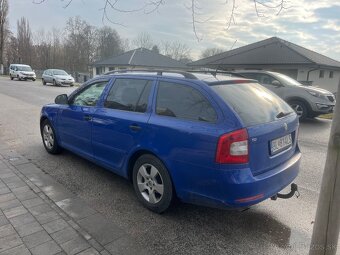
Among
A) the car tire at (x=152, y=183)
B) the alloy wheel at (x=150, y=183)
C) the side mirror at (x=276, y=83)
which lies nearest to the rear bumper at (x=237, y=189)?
the car tire at (x=152, y=183)

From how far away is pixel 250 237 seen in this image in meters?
3.14

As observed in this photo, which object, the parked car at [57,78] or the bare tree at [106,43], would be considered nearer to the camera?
the parked car at [57,78]

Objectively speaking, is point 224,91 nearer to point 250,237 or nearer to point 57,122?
point 250,237

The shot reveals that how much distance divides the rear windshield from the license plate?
0.79 feet

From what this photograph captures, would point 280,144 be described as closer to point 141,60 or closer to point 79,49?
point 141,60

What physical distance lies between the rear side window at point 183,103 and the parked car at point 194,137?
0.01 meters

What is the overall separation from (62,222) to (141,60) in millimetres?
42764

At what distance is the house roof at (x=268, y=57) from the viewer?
85.4 feet

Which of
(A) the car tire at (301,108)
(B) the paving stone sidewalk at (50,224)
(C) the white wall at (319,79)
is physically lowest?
(B) the paving stone sidewalk at (50,224)

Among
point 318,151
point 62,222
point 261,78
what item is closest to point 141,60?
point 261,78

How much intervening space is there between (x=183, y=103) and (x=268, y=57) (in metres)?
26.4

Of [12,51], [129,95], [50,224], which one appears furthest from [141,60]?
[50,224]

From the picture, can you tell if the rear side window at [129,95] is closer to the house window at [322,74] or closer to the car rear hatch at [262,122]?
the car rear hatch at [262,122]

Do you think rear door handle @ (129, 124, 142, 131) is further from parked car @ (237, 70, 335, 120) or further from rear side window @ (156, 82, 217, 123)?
parked car @ (237, 70, 335, 120)
